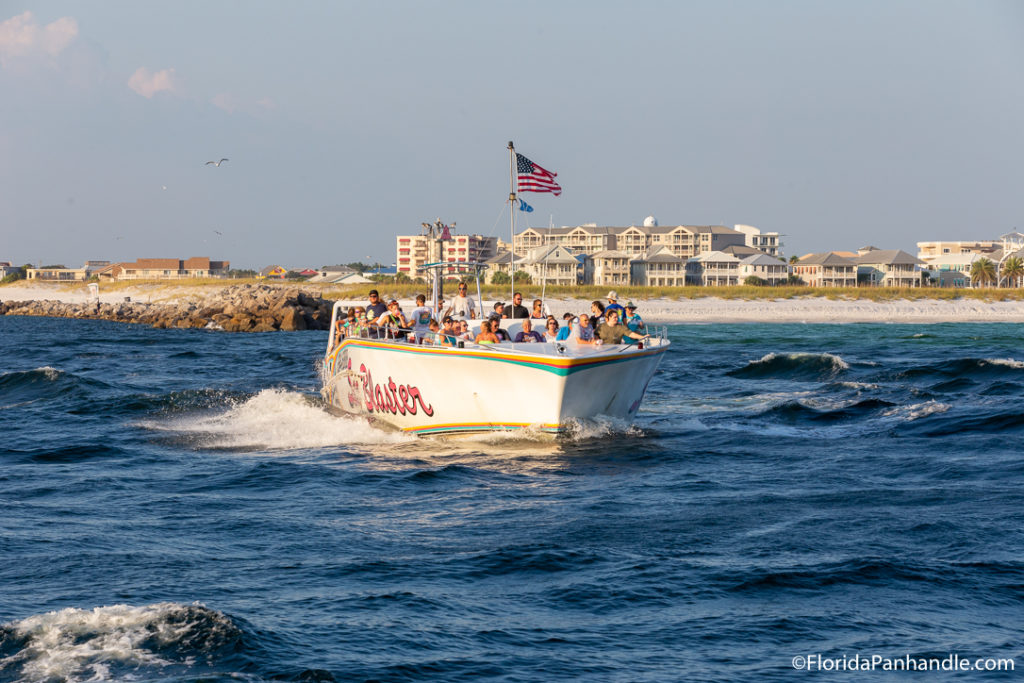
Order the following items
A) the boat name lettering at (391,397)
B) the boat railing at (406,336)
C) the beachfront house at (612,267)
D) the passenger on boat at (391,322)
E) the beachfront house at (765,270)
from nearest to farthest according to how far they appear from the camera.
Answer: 1. the boat railing at (406,336)
2. the boat name lettering at (391,397)
3. the passenger on boat at (391,322)
4. the beachfront house at (612,267)
5. the beachfront house at (765,270)

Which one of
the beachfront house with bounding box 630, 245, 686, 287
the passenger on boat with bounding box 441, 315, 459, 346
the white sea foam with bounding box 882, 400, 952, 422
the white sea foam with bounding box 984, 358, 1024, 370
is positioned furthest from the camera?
the beachfront house with bounding box 630, 245, 686, 287

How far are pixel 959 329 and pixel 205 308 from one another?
5540cm

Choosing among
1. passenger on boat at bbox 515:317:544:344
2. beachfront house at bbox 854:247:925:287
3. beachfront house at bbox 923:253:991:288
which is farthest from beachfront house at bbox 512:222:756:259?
passenger on boat at bbox 515:317:544:344

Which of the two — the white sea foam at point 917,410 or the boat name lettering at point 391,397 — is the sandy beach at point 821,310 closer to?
the white sea foam at point 917,410

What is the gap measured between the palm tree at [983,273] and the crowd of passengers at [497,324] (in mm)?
133962

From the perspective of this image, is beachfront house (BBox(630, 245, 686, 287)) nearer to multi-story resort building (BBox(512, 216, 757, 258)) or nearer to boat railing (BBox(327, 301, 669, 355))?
multi-story resort building (BBox(512, 216, 757, 258))

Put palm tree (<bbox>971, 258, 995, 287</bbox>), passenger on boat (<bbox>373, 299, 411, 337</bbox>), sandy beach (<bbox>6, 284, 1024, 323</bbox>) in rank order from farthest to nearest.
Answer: palm tree (<bbox>971, 258, 995, 287</bbox>) < sandy beach (<bbox>6, 284, 1024, 323</bbox>) < passenger on boat (<bbox>373, 299, 411, 337</bbox>)

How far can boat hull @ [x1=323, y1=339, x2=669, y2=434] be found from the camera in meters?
16.9

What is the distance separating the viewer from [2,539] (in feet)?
37.7

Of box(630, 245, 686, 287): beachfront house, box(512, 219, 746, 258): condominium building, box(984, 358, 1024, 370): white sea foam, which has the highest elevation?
box(512, 219, 746, 258): condominium building

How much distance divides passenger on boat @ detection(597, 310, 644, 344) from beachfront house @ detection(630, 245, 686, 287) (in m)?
109

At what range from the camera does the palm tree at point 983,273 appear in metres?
138

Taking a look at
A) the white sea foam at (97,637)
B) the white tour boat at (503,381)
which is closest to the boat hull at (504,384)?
the white tour boat at (503,381)

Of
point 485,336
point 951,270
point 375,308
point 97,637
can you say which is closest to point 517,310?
point 485,336
